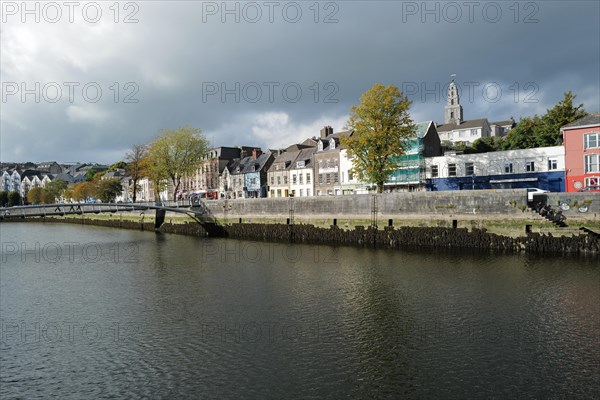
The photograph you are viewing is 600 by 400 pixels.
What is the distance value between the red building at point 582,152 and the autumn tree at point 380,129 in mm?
15166

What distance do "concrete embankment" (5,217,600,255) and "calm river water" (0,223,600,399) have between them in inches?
123

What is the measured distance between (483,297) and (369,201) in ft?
76.1

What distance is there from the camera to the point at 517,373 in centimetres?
A: 1170

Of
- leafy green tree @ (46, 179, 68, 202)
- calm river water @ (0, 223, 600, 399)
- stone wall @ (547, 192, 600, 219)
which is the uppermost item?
leafy green tree @ (46, 179, 68, 202)

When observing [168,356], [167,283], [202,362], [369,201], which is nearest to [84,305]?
→ [167,283]

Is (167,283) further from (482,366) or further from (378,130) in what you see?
(378,130)

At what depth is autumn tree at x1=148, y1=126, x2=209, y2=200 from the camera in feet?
221

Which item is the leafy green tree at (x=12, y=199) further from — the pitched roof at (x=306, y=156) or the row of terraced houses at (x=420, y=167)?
the pitched roof at (x=306, y=156)

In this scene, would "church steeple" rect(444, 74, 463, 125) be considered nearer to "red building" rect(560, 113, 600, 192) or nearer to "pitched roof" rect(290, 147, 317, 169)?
"pitched roof" rect(290, 147, 317, 169)

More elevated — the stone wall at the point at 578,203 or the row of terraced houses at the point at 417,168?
the row of terraced houses at the point at 417,168

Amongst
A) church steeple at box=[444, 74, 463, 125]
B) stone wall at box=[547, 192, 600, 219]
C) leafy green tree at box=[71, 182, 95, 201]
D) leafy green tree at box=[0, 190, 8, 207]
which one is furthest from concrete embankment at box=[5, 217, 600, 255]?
leafy green tree at box=[0, 190, 8, 207]

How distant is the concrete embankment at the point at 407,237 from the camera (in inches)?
1166

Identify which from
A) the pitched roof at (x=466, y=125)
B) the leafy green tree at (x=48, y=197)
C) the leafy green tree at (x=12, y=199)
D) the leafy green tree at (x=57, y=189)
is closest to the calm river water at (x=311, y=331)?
the pitched roof at (x=466, y=125)

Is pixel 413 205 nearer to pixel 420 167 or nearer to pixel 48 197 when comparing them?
pixel 420 167
